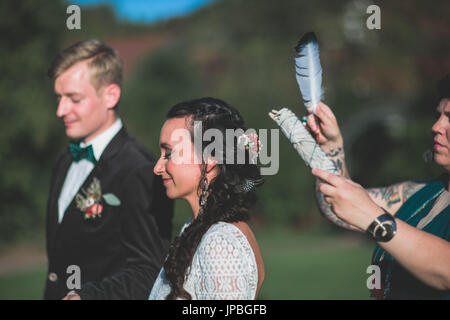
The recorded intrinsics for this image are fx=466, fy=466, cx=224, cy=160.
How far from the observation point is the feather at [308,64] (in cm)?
220

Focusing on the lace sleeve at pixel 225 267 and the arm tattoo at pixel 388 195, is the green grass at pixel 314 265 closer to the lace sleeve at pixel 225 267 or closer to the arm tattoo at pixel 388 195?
the arm tattoo at pixel 388 195

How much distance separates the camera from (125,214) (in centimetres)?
296

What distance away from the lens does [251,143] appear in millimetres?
2471

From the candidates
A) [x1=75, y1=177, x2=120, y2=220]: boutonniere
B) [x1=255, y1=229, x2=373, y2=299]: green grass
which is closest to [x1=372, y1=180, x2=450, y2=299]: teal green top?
[x1=75, y1=177, x2=120, y2=220]: boutonniere

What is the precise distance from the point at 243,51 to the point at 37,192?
13.8 metres

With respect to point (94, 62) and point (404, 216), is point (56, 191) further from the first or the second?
point (404, 216)

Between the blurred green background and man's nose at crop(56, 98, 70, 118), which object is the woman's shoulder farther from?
man's nose at crop(56, 98, 70, 118)

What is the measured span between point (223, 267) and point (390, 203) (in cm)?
129

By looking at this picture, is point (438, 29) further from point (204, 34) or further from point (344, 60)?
point (204, 34)

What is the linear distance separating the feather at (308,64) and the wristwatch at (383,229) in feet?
2.53

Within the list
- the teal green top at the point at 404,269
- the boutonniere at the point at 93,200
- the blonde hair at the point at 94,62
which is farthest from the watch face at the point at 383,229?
the blonde hair at the point at 94,62

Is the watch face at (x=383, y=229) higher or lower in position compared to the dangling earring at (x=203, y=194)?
lower

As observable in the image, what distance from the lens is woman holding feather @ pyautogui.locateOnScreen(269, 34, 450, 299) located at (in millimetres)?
1815

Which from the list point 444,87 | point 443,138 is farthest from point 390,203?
point 444,87
